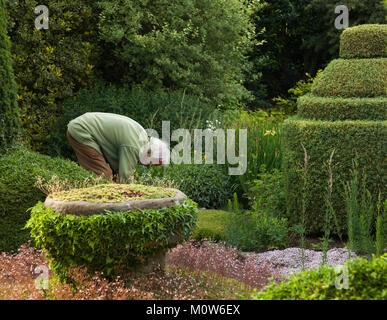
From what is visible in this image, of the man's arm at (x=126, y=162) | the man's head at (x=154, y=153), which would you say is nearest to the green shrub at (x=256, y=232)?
the man's head at (x=154, y=153)

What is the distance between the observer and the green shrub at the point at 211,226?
603 cm

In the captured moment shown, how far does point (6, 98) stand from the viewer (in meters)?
6.01

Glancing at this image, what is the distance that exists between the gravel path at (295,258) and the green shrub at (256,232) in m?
0.23

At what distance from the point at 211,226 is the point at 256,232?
1.74ft

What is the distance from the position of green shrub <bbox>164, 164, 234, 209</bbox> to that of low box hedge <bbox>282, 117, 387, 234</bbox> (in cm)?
180

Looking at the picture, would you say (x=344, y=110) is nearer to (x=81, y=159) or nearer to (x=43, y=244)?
(x=81, y=159)

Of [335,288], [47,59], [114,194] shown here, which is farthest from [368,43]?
[47,59]

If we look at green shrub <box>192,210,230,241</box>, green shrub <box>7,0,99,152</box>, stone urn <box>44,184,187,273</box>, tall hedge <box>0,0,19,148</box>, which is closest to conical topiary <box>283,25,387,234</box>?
green shrub <box>192,210,230,241</box>

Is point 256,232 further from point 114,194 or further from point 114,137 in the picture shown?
point 114,194

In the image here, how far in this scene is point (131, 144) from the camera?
237 inches

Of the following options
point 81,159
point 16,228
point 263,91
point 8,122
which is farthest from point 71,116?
point 263,91

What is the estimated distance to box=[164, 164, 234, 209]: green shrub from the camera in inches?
307

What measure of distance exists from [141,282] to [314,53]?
1497 cm

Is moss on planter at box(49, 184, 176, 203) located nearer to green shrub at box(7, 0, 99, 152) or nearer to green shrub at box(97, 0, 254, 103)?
green shrub at box(7, 0, 99, 152)
